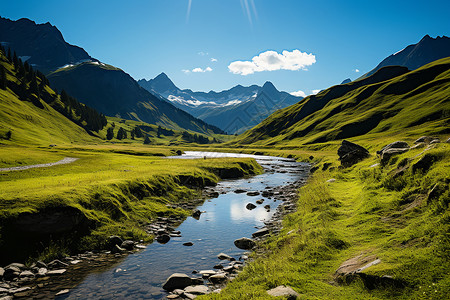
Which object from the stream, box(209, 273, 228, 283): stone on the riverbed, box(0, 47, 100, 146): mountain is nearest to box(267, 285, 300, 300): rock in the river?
box(209, 273, 228, 283): stone on the riverbed

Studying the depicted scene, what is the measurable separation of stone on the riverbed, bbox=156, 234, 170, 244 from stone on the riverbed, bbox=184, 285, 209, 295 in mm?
8381

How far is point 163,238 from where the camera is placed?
21.8 m

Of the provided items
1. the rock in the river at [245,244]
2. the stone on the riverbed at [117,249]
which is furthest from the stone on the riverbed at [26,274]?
the rock in the river at [245,244]

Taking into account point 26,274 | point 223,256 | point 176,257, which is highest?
point 26,274

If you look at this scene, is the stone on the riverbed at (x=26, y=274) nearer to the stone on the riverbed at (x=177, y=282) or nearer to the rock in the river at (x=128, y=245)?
the rock in the river at (x=128, y=245)

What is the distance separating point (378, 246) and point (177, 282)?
11043 mm

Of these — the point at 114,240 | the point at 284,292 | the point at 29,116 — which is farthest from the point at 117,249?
the point at 29,116

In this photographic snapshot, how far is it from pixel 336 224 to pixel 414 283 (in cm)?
941

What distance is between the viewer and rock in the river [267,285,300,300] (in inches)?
373

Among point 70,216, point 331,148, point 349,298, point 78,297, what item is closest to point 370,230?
point 349,298

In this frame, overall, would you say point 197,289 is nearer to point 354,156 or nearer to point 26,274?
point 26,274

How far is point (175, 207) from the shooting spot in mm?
31891

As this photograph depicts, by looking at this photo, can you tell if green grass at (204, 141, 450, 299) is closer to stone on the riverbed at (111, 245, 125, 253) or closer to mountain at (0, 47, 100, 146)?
stone on the riverbed at (111, 245, 125, 253)

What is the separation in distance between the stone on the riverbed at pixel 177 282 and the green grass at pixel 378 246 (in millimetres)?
3149
